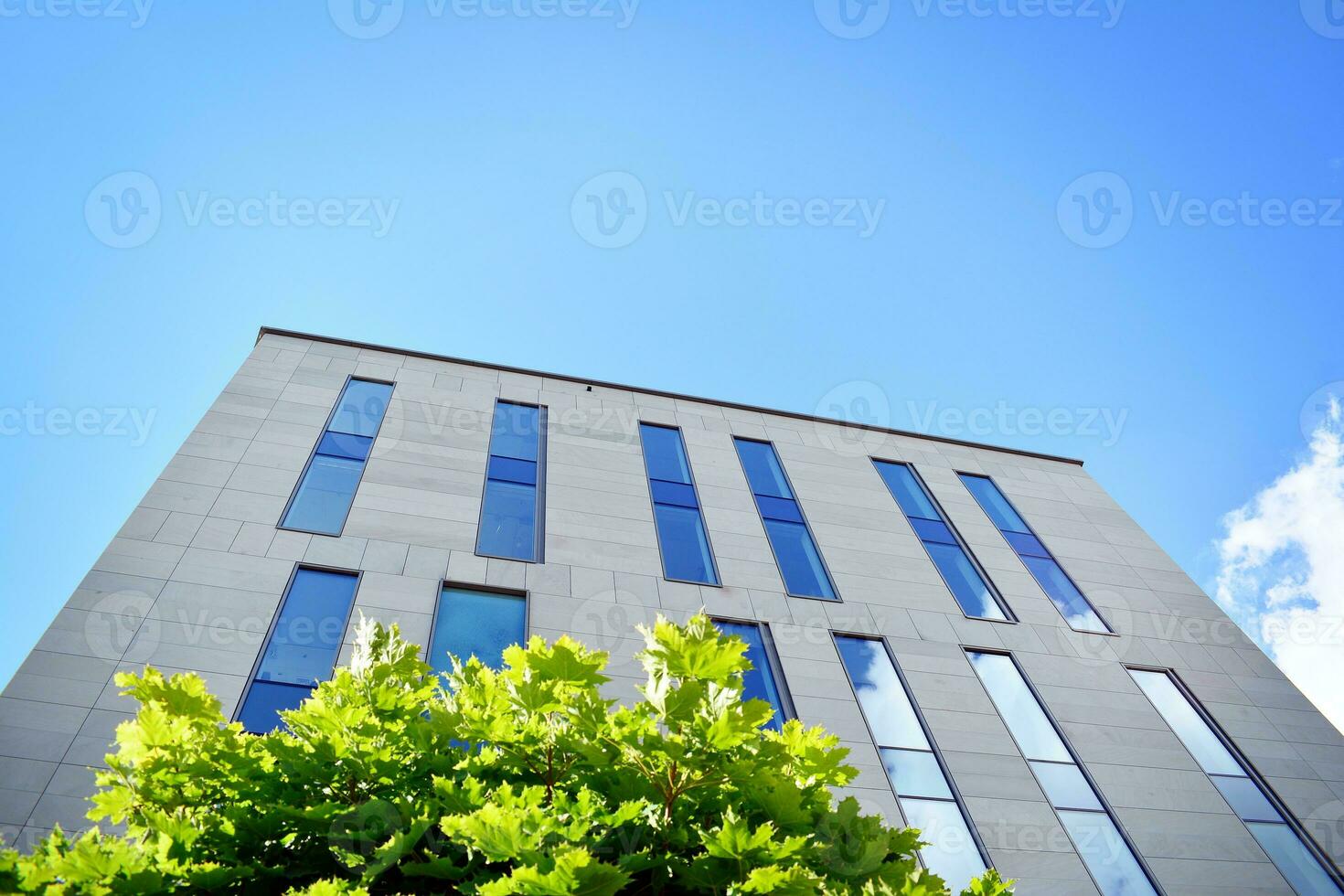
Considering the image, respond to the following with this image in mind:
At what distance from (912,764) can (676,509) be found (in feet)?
19.8

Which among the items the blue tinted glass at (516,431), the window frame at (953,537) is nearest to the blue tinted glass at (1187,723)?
the window frame at (953,537)

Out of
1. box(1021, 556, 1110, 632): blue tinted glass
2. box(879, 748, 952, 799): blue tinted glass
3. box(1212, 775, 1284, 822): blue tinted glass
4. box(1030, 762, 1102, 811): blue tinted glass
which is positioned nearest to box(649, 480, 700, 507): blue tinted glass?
box(879, 748, 952, 799): blue tinted glass

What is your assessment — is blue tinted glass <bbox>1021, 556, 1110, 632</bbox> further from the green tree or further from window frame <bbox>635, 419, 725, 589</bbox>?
the green tree

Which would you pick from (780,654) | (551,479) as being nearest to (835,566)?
(780,654)

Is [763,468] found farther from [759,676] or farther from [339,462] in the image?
[339,462]

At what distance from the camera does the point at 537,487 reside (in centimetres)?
1551

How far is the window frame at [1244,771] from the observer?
1252 centimetres

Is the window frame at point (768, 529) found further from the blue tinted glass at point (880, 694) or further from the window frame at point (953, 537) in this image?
the window frame at point (953, 537)

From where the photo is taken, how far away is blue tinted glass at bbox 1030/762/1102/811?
1227cm

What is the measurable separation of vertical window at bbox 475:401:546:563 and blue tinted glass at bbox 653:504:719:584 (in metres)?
2.18

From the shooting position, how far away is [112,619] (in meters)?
10.8

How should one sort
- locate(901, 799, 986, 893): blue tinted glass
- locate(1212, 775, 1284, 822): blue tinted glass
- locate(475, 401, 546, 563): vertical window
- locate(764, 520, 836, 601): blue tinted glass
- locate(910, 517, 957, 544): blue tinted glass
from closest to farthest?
locate(901, 799, 986, 893): blue tinted glass → locate(1212, 775, 1284, 822): blue tinted glass → locate(475, 401, 546, 563): vertical window → locate(764, 520, 836, 601): blue tinted glass → locate(910, 517, 957, 544): blue tinted glass

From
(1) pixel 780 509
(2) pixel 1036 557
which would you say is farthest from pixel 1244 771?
(1) pixel 780 509

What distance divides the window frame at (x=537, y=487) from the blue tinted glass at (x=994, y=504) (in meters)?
9.51
